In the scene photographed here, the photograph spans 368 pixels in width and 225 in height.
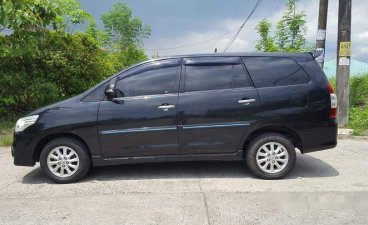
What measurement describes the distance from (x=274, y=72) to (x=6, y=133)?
285 inches

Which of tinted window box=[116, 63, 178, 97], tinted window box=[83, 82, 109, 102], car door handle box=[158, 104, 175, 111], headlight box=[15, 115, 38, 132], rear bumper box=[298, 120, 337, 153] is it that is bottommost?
rear bumper box=[298, 120, 337, 153]

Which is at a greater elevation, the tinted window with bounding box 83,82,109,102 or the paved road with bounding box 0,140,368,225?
the tinted window with bounding box 83,82,109,102

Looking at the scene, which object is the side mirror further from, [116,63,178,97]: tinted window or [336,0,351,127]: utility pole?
[336,0,351,127]: utility pole

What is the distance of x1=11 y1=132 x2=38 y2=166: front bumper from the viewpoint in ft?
17.4

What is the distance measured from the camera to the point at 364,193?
4766 millimetres

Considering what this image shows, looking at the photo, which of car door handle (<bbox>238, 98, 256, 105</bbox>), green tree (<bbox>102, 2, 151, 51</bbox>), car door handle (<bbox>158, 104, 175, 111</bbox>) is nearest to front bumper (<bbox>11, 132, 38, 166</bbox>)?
car door handle (<bbox>158, 104, 175, 111</bbox>)

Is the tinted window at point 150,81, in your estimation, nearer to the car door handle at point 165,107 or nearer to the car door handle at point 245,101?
the car door handle at point 165,107

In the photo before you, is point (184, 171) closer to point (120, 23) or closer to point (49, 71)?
point (49, 71)

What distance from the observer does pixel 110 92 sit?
17.2 ft

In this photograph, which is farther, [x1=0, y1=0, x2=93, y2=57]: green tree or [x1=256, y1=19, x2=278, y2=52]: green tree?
[x1=256, y1=19, x2=278, y2=52]: green tree

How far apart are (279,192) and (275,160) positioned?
640mm

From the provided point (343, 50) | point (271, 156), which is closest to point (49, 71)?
point (271, 156)

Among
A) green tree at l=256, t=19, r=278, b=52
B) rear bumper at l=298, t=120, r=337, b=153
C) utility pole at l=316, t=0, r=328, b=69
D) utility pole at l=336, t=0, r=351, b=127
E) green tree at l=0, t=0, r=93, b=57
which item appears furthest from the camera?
green tree at l=256, t=19, r=278, b=52

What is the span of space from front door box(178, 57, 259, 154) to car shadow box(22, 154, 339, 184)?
52 centimetres
